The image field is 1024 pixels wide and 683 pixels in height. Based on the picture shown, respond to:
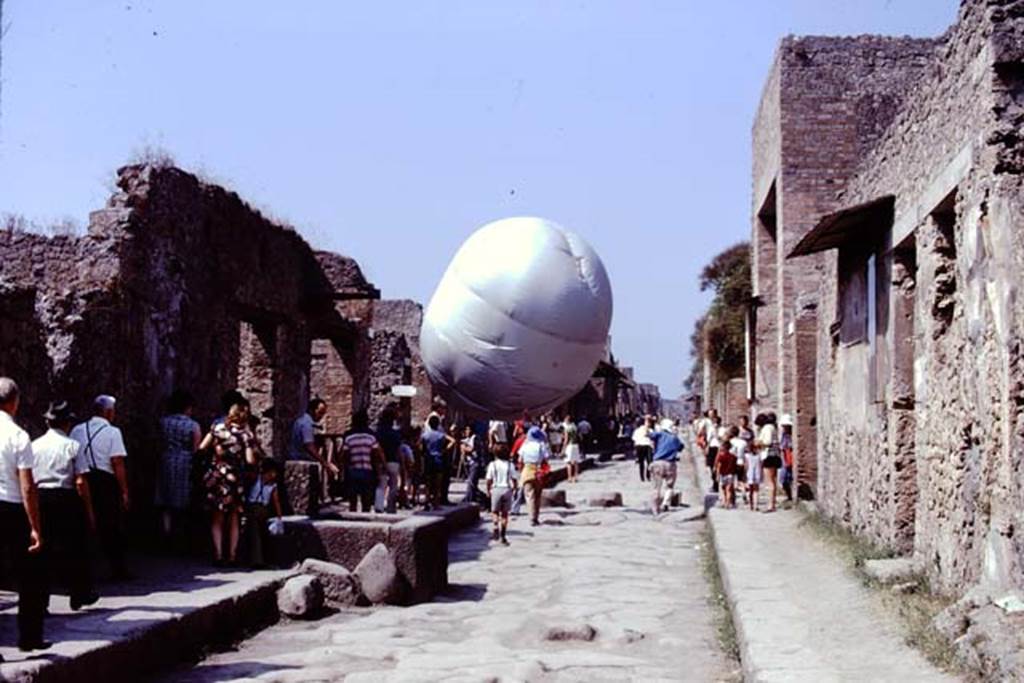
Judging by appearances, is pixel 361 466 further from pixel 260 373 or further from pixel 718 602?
pixel 718 602

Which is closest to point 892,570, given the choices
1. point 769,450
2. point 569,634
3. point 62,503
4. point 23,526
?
point 569,634

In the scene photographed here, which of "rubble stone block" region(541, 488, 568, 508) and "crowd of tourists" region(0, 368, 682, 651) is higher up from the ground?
"crowd of tourists" region(0, 368, 682, 651)

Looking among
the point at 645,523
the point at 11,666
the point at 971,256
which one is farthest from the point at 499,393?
the point at 11,666

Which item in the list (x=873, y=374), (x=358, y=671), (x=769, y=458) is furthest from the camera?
(x=769, y=458)

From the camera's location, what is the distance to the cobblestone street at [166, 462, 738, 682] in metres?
6.08

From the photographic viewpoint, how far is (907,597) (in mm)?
7461

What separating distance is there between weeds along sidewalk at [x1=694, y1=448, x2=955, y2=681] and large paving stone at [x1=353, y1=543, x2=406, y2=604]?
2.08 meters

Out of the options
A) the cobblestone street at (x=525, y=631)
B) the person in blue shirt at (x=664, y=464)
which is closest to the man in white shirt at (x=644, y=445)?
the person in blue shirt at (x=664, y=464)

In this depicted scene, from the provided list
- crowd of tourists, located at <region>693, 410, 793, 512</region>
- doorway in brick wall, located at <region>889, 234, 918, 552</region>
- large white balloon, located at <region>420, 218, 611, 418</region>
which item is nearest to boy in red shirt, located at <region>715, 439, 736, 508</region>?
crowd of tourists, located at <region>693, 410, 793, 512</region>

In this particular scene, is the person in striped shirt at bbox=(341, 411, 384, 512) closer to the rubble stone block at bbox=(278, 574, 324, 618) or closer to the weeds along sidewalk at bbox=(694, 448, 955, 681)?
the weeds along sidewalk at bbox=(694, 448, 955, 681)

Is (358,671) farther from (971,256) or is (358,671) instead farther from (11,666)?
(971,256)

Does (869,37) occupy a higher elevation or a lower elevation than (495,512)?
higher

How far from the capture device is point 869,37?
1889 cm

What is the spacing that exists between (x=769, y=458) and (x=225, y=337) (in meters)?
7.03
